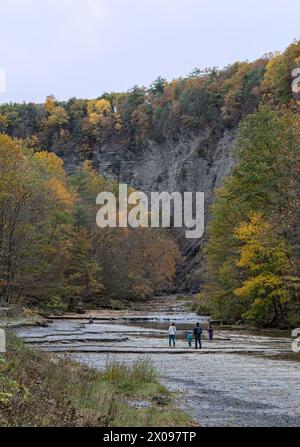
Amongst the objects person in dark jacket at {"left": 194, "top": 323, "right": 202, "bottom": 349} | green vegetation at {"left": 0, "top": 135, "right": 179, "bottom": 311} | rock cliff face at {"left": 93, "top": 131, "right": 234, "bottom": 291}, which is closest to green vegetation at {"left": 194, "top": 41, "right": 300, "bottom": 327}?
person in dark jacket at {"left": 194, "top": 323, "right": 202, "bottom": 349}

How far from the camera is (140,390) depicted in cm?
1689

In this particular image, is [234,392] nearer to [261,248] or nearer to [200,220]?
[261,248]

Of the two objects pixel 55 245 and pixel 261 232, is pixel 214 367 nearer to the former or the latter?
pixel 261 232

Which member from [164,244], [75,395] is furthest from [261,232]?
[164,244]

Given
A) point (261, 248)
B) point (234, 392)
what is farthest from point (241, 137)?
point (234, 392)

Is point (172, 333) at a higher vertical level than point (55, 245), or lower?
lower

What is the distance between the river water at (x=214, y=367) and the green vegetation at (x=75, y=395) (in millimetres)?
947

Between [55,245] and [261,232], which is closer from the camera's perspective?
[261,232]

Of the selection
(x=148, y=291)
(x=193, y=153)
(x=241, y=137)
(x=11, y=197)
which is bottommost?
(x=148, y=291)

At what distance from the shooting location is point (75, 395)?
1366 centimetres

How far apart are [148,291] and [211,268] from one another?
35.0 metres

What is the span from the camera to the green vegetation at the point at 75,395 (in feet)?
36.2

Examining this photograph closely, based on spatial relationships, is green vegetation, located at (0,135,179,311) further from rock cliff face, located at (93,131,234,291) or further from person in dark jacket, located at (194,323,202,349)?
rock cliff face, located at (93,131,234,291)

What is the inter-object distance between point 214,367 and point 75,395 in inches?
435
